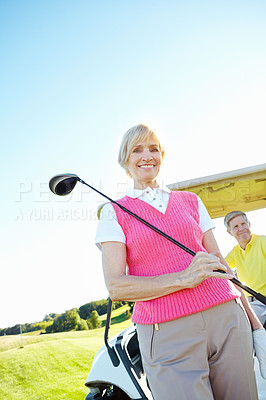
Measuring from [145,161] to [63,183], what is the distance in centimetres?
41

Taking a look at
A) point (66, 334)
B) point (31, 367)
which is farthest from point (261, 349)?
point (66, 334)

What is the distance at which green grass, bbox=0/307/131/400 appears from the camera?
4625 mm

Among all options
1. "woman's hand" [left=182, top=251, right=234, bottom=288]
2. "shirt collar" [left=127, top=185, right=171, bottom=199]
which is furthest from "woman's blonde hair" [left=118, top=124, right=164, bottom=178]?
"woman's hand" [left=182, top=251, right=234, bottom=288]

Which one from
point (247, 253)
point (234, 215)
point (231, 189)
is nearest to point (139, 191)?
point (231, 189)

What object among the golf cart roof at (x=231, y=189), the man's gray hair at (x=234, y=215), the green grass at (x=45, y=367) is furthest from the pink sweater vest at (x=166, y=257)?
the green grass at (x=45, y=367)

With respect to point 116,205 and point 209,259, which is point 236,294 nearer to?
point 209,259

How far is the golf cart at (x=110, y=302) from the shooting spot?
144cm

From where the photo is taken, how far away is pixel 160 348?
91cm

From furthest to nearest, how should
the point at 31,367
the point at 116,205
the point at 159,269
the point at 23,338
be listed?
1. the point at 23,338
2. the point at 31,367
3. the point at 116,205
4. the point at 159,269

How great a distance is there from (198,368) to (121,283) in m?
0.34

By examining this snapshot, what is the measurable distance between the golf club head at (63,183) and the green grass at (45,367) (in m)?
2.29

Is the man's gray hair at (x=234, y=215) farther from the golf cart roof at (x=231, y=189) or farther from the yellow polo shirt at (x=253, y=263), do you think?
the yellow polo shirt at (x=253, y=263)

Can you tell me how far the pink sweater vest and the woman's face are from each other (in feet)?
0.39

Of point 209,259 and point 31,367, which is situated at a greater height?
point 209,259
